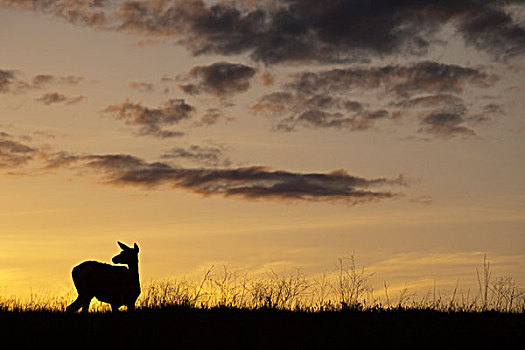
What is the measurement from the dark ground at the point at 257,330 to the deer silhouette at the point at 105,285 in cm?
82

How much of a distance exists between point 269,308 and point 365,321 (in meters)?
2.67

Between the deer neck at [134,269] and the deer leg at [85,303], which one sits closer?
the deer leg at [85,303]

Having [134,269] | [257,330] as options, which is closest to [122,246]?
[134,269]

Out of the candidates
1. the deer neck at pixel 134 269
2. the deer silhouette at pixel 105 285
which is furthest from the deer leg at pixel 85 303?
the deer neck at pixel 134 269

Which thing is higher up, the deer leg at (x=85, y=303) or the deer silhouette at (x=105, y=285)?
the deer silhouette at (x=105, y=285)

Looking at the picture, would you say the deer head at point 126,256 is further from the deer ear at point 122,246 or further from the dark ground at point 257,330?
the dark ground at point 257,330

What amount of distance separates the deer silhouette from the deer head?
0.34 meters

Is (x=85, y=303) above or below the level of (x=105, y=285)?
below

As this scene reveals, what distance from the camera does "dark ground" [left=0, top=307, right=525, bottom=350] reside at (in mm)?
12211

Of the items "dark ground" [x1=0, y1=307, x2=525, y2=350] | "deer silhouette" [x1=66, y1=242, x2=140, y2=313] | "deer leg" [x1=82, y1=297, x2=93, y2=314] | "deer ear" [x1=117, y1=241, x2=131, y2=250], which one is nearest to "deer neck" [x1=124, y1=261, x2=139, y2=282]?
"deer silhouette" [x1=66, y1=242, x2=140, y2=313]

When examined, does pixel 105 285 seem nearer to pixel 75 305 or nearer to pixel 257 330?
pixel 75 305

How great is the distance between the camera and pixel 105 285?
16.4 metres

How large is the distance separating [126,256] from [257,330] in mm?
5363

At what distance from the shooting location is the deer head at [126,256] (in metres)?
17.6
